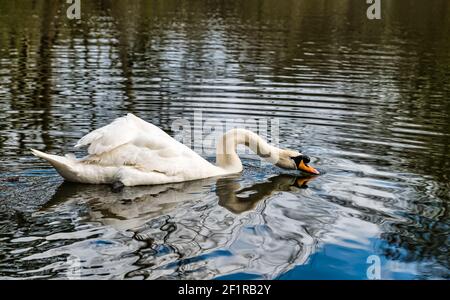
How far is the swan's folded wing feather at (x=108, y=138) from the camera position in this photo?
10.9 meters

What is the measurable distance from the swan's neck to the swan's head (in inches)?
4.4

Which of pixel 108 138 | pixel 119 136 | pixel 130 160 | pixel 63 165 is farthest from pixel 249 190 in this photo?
pixel 63 165

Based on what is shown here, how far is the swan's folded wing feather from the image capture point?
10.9 metres

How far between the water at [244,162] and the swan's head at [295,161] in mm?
205

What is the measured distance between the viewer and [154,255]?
7.99 m

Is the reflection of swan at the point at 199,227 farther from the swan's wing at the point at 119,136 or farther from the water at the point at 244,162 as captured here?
the swan's wing at the point at 119,136

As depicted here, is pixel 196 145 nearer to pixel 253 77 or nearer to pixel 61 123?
pixel 61 123

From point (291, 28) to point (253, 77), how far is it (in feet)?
64.5

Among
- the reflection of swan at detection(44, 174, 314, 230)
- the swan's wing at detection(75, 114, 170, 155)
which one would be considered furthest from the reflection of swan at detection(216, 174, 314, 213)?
the swan's wing at detection(75, 114, 170, 155)

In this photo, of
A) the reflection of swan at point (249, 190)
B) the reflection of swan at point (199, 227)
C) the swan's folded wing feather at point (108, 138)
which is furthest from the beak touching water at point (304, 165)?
the swan's folded wing feather at point (108, 138)

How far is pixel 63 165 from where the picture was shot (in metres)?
10.7

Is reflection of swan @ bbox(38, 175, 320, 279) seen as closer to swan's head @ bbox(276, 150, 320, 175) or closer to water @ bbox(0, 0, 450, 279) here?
water @ bbox(0, 0, 450, 279)

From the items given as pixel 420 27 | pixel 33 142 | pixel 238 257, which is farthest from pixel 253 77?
pixel 420 27

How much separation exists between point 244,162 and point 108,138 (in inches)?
124
